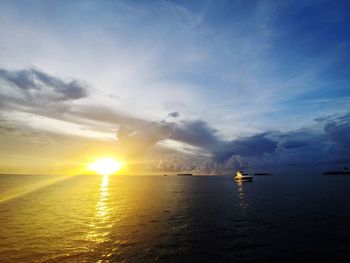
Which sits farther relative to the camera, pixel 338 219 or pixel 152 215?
pixel 152 215

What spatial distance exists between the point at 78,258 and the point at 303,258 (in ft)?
79.3

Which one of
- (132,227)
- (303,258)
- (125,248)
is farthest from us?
(132,227)

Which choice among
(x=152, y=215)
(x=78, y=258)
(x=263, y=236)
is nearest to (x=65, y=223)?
(x=152, y=215)

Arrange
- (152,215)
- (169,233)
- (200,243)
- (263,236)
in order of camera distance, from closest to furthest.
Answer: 1. (200,243)
2. (263,236)
3. (169,233)
4. (152,215)

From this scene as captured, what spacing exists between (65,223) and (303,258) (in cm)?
3895

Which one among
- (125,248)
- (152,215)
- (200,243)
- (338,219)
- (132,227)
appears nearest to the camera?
(125,248)

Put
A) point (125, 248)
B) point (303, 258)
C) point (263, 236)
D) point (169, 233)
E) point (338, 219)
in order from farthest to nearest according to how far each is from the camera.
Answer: point (338, 219), point (169, 233), point (263, 236), point (125, 248), point (303, 258)

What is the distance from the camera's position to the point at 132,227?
3897cm

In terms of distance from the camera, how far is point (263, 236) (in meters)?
32.6

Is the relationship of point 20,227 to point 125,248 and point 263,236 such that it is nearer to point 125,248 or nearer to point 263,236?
point 125,248

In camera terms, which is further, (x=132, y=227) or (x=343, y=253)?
(x=132, y=227)

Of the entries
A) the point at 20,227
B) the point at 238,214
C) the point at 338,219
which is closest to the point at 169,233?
the point at 238,214

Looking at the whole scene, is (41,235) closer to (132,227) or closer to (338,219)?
(132,227)

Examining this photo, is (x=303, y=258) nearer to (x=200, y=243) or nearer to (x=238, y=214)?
(x=200, y=243)
